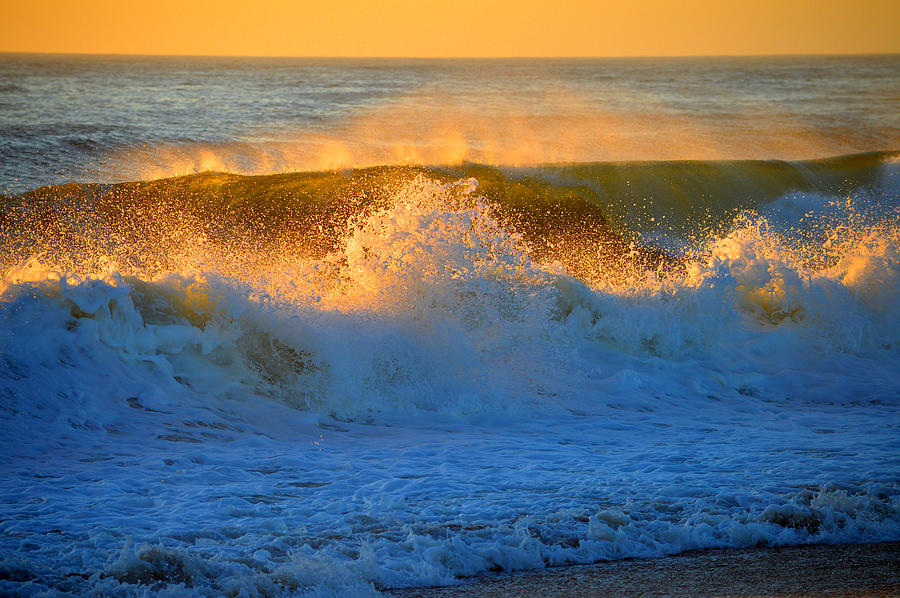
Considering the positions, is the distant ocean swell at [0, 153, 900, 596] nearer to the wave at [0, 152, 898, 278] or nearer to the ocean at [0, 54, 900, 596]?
the ocean at [0, 54, 900, 596]

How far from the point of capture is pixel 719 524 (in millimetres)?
4445

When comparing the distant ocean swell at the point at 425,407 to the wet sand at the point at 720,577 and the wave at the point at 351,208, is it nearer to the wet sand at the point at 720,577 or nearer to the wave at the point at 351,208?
the wet sand at the point at 720,577

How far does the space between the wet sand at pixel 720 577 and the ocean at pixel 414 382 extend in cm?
12

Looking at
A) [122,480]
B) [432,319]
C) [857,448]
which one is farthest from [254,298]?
[857,448]

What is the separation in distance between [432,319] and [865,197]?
13.8 metres

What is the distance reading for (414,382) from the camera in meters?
7.03

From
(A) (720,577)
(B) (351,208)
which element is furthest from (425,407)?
(B) (351,208)

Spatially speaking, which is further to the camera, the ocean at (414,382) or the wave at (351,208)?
the wave at (351,208)

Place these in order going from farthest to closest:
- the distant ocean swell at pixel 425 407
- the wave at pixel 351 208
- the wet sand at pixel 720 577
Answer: the wave at pixel 351 208
the distant ocean swell at pixel 425 407
the wet sand at pixel 720 577

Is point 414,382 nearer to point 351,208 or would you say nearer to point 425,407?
point 425,407

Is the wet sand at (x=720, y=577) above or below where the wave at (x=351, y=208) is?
below

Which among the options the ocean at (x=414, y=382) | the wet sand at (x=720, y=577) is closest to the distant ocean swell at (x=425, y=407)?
the ocean at (x=414, y=382)

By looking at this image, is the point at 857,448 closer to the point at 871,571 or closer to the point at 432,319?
the point at 871,571

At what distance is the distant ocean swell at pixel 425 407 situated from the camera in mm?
4172
